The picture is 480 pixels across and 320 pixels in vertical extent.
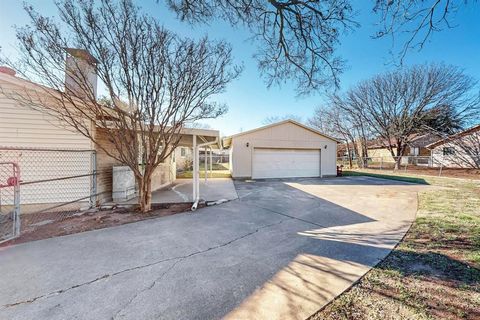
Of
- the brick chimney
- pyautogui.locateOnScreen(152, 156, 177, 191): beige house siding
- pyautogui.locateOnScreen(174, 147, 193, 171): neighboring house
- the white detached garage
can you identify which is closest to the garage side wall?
the white detached garage

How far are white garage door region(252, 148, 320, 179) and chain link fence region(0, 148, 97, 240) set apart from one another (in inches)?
366

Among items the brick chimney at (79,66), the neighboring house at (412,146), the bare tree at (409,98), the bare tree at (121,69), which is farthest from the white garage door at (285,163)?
the neighboring house at (412,146)

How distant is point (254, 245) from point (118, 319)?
2221 mm

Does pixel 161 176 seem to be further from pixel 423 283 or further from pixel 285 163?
pixel 423 283

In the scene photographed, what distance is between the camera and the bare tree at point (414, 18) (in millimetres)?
3430

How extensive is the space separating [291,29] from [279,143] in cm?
960

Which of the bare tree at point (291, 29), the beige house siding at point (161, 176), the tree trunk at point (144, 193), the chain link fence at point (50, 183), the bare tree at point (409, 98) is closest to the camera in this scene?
the bare tree at point (291, 29)

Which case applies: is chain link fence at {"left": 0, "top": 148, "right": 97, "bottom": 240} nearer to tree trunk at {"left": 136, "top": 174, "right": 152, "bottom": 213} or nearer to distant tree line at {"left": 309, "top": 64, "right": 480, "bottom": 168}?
tree trunk at {"left": 136, "top": 174, "right": 152, "bottom": 213}

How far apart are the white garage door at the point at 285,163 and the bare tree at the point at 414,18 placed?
403 inches

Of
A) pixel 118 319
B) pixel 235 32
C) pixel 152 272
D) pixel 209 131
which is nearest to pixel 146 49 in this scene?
pixel 235 32

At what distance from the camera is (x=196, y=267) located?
2920 mm

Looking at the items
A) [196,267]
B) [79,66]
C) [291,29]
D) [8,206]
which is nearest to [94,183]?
[8,206]

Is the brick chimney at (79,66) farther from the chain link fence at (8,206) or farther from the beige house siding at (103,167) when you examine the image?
the chain link fence at (8,206)

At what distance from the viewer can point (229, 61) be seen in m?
6.37
